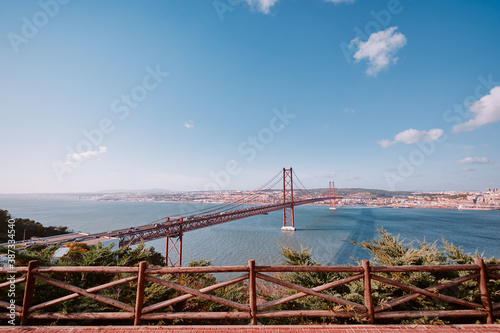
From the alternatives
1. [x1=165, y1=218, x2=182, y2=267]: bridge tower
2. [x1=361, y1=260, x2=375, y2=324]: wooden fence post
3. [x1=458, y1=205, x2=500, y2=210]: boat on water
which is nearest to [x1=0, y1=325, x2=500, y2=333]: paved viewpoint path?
[x1=361, y1=260, x2=375, y2=324]: wooden fence post

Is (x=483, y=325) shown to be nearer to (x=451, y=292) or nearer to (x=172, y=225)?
(x=451, y=292)

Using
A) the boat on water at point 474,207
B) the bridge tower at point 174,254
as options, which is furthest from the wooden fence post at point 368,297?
the boat on water at point 474,207

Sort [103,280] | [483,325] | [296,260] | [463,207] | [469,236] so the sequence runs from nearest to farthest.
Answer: [483,325] → [103,280] → [296,260] → [469,236] → [463,207]

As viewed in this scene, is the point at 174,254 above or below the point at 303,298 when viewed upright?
below

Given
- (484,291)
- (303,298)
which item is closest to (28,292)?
(303,298)

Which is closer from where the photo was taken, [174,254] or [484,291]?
[484,291]

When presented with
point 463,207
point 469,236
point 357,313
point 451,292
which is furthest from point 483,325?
point 463,207

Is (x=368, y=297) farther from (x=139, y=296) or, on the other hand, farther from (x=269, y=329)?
(x=139, y=296)
